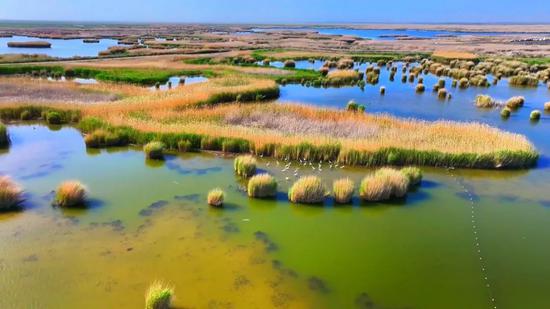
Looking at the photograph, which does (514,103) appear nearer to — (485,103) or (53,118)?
(485,103)

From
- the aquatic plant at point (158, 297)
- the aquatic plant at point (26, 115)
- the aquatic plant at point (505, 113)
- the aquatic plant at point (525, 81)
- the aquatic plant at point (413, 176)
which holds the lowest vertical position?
the aquatic plant at point (26, 115)

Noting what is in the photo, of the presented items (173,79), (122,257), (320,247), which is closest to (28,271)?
(122,257)

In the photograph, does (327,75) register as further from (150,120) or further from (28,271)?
(28,271)

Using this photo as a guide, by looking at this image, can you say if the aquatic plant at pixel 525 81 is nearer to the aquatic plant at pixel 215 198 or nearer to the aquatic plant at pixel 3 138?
the aquatic plant at pixel 215 198

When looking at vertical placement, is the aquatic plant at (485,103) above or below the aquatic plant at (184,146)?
above

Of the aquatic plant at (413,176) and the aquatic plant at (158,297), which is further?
the aquatic plant at (413,176)

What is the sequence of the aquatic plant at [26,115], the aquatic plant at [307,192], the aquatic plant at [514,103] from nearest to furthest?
the aquatic plant at [307,192]
the aquatic plant at [26,115]
the aquatic plant at [514,103]

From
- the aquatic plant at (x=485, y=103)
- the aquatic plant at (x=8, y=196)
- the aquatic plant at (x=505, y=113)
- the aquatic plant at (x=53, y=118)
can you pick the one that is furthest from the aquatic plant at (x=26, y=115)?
the aquatic plant at (x=485, y=103)
